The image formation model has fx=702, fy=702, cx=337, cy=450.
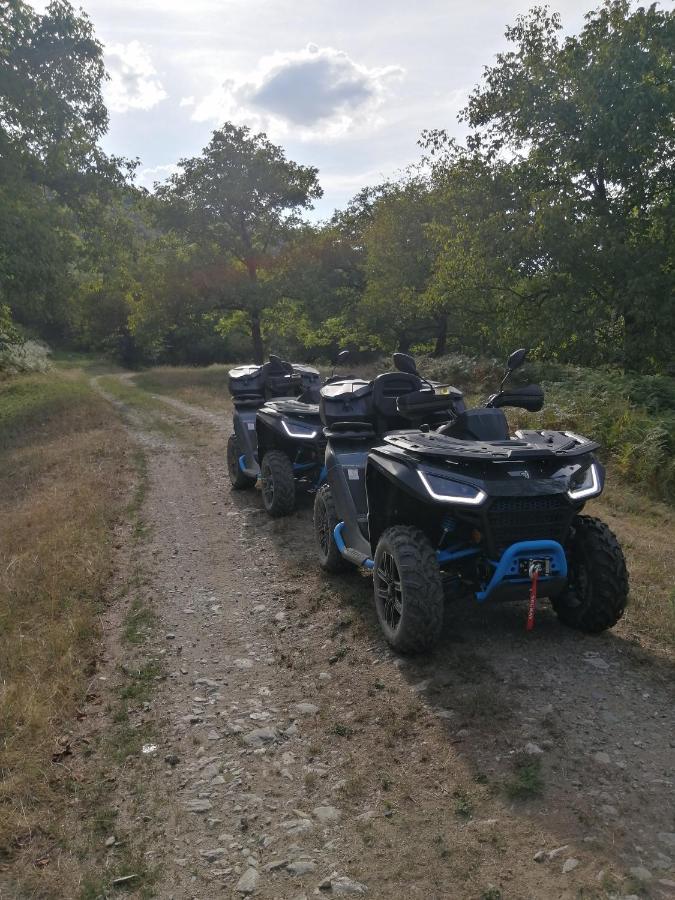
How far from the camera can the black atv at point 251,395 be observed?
9.45m

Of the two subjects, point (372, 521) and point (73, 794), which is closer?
point (73, 794)

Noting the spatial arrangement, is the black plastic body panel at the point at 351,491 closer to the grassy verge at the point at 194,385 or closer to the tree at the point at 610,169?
the tree at the point at 610,169

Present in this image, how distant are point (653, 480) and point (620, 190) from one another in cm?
969

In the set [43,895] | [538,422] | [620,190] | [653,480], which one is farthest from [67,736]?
[620,190]

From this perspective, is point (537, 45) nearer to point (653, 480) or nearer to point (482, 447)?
point (653, 480)

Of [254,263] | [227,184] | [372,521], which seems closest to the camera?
[372,521]

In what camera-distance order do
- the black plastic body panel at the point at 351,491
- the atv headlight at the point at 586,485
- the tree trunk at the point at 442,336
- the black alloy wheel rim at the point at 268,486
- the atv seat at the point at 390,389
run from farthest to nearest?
1. the tree trunk at the point at 442,336
2. the black alloy wheel rim at the point at 268,486
3. the atv seat at the point at 390,389
4. the black plastic body panel at the point at 351,491
5. the atv headlight at the point at 586,485

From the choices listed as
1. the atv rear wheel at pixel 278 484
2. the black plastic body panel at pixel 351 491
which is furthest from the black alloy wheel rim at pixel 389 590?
the atv rear wheel at pixel 278 484

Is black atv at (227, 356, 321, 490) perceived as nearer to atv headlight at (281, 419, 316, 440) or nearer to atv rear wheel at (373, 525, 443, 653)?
atv headlight at (281, 419, 316, 440)

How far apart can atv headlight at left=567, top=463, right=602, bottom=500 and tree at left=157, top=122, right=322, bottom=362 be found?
92.6 feet

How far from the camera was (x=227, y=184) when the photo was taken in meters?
30.3

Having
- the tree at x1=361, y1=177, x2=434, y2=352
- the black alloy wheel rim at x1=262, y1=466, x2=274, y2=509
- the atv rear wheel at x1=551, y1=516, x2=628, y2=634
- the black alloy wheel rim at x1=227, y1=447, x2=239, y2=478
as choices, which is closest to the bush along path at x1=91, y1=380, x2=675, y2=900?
the atv rear wheel at x1=551, y1=516, x2=628, y2=634

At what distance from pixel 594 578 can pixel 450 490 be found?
1.11 metres

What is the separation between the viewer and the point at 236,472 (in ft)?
32.3
